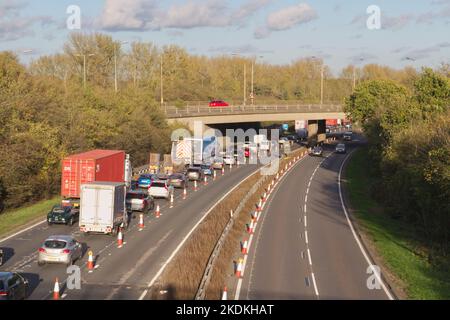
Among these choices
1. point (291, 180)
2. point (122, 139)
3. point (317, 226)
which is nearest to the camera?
point (317, 226)

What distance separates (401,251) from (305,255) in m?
6.02

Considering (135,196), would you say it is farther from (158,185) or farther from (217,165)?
(217,165)

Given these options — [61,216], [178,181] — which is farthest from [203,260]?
[178,181]

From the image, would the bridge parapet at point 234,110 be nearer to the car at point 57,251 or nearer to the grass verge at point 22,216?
the grass verge at point 22,216

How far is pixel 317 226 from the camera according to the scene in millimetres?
37406

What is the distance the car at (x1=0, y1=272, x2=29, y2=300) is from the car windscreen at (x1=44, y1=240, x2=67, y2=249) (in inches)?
173

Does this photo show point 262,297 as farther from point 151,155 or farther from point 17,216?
point 151,155

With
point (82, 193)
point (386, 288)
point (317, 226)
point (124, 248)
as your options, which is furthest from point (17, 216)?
point (386, 288)

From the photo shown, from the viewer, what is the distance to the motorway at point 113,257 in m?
22.7

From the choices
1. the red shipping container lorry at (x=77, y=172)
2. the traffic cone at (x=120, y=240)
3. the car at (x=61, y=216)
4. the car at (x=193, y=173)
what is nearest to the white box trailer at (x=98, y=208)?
the traffic cone at (x=120, y=240)

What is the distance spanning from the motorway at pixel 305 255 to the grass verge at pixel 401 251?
113 centimetres

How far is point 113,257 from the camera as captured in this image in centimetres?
2783

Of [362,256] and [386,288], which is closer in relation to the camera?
[386,288]
